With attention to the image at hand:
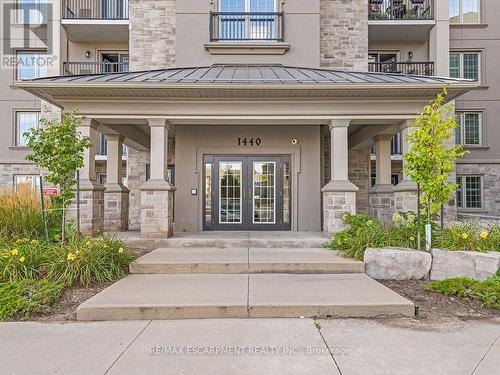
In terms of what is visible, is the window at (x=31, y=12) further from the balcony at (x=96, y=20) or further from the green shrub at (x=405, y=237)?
the green shrub at (x=405, y=237)

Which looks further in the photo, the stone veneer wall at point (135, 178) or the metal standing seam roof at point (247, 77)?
the stone veneer wall at point (135, 178)

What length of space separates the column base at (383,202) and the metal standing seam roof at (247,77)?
10.5 ft

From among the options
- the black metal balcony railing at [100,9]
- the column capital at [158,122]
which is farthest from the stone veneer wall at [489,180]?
the black metal balcony railing at [100,9]

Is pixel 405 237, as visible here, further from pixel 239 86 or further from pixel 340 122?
pixel 239 86

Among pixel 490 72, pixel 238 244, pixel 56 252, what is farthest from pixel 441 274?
pixel 490 72

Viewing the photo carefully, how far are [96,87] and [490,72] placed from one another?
1523cm

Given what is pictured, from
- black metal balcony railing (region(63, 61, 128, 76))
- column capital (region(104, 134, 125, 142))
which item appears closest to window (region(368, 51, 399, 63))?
black metal balcony railing (region(63, 61, 128, 76))

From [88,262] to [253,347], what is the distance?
10.7 ft

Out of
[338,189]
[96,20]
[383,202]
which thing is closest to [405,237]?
[338,189]

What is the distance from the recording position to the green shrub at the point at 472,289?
14.9 ft

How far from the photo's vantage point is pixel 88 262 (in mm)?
5320

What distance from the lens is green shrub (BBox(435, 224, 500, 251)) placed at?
5.80 meters

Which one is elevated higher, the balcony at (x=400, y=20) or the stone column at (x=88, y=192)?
the balcony at (x=400, y=20)

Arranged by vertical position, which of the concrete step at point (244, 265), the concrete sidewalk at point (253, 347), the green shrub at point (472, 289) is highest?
the concrete step at point (244, 265)
